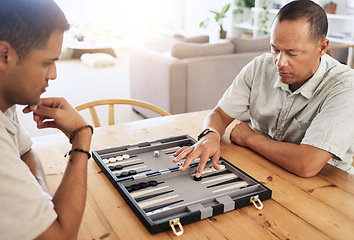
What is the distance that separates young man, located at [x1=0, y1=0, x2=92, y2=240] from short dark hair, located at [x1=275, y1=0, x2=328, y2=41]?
978 mm

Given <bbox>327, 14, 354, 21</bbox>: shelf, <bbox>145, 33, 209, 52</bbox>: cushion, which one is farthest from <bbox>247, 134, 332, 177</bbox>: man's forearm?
<bbox>327, 14, 354, 21</bbox>: shelf

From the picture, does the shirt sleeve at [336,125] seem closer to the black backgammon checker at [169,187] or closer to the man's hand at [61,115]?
the black backgammon checker at [169,187]

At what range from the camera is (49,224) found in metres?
0.93

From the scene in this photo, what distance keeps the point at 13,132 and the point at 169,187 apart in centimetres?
53

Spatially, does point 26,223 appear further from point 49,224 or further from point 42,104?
point 42,104

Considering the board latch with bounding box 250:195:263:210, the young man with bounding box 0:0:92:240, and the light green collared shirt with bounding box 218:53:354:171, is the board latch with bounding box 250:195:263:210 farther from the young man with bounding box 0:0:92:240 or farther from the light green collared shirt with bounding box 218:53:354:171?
the young man with bounding box 0:0:92:240

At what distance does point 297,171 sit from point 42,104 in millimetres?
978

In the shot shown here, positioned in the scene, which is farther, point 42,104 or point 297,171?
point 297,171

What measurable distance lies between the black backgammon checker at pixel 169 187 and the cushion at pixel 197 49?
259cm

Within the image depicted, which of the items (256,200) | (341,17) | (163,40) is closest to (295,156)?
(256,200)

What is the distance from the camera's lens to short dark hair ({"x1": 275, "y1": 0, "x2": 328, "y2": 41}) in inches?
62.2

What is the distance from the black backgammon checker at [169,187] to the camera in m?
1.14

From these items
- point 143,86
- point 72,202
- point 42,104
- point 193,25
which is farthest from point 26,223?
point 193,25

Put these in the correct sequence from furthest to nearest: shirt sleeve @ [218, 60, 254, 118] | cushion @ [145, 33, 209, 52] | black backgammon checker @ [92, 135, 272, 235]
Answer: cushion @ [145, 33, 209, 52]
shirt sleeve @ [218, 60, 254, 118]
black backgammon checker @ [92, 135, 272, 235]
